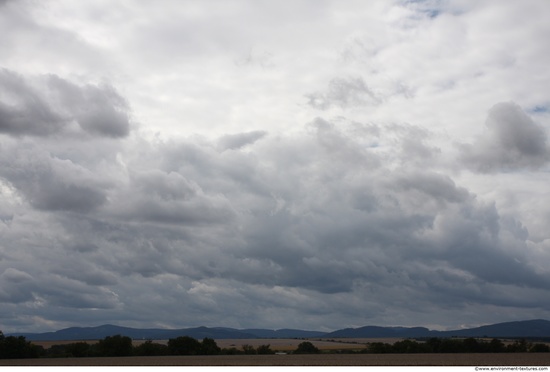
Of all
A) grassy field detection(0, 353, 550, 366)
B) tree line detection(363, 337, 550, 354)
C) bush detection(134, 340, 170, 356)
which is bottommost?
grassy field detection(0, 353, 550, 366)

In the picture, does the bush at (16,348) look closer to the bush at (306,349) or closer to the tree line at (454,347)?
the bush at (306,349)

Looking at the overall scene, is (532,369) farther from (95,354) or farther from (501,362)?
(95,354)

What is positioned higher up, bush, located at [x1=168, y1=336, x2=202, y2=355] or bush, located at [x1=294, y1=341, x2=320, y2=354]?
bush, located at [x1=168, y1=336, x2=202, y2=355]

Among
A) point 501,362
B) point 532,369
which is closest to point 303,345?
point 501,362

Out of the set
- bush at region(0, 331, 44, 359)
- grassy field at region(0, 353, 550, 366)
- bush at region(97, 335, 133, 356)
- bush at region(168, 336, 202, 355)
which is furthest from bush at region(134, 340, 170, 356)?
grassy field at region(0, 353, 550, 366)

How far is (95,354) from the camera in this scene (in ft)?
479

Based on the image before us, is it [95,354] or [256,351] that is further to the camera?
[256,351]

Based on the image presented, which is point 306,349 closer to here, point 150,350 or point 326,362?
point 150,350

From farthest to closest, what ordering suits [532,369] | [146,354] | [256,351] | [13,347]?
[256,351]
[146,354]
[13,347]
[532,369]

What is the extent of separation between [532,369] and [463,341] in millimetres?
73153

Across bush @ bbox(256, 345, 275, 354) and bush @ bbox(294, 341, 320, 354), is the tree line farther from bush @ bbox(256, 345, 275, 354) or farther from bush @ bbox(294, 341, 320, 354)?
bush @ bbox(256, 345, 275, 354)

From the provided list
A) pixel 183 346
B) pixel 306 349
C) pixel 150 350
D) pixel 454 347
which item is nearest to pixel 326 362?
pixel 183 346

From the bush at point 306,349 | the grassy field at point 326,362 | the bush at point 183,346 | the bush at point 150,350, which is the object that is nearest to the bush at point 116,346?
the bush at point 150,350

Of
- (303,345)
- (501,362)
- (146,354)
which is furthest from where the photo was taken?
(303,345)
